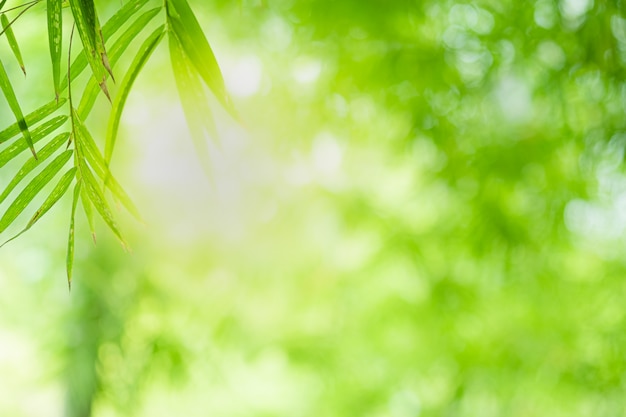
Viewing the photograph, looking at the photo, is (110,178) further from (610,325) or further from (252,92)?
(610,325)

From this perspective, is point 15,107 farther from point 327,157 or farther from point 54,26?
point 327,157

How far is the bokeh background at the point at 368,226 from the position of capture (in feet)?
4.18

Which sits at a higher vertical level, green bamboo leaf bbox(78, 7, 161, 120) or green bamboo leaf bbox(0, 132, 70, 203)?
green bamboo leaf bbox(78, 7, 161, 120)

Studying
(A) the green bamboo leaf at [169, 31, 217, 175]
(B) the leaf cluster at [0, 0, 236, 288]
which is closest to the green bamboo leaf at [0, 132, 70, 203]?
(B) the leaf cluster at [0, 0, 236, 288]

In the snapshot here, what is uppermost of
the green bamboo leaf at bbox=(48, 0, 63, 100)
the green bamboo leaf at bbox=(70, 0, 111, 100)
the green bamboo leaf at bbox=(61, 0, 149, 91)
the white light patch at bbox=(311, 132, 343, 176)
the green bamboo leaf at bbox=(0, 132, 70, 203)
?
the white light patch at bbox=(311, 132, 343, 176)

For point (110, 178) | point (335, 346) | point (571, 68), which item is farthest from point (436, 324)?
point (110, 178)

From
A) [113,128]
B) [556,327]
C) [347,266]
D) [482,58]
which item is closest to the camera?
[113,128]

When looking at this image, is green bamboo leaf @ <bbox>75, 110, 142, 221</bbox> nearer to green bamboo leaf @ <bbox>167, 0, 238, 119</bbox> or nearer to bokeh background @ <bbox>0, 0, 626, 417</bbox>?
green bamboo leaf @ <bbox>167, 0, 238, 119</bbox>

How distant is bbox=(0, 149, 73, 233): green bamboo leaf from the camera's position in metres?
0.47

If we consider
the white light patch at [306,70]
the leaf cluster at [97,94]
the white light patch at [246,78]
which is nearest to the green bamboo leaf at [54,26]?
the leaf cluster at [97,94]

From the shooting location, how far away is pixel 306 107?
152 centimetres

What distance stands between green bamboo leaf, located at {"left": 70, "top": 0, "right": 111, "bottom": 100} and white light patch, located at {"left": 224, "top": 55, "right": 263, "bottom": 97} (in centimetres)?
114

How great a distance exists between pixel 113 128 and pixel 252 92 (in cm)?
115

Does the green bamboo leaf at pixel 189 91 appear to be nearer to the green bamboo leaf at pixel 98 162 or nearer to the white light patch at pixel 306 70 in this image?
the green bamboo leaf at pixel 98 162
